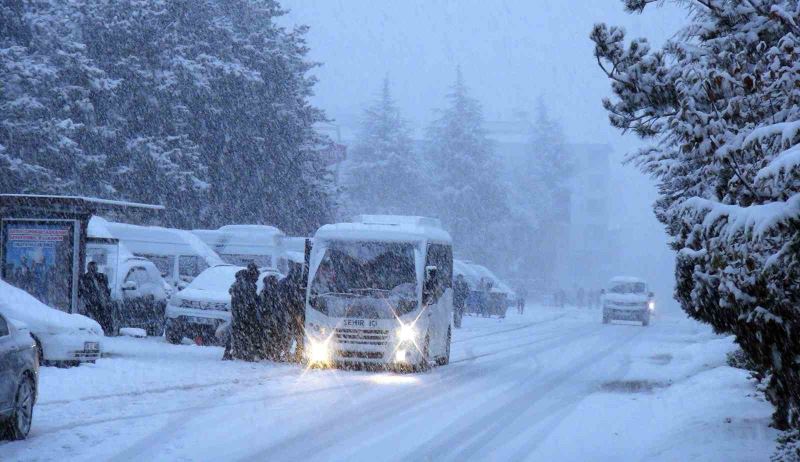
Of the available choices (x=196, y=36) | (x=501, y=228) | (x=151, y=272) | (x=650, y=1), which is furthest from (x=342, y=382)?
(x=501, y=228)

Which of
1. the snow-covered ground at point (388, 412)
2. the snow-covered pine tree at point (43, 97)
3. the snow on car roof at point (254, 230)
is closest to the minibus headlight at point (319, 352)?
the snow-covered ground at point (388, 412)

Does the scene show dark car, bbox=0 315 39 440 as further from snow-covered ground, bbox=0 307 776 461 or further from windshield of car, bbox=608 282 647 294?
windshield of car, bbox=608 282 647 294

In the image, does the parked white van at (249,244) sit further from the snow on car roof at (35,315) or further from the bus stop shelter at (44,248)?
the snow on car roof at (35,315)

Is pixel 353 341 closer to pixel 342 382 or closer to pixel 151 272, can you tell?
pixel 342 382

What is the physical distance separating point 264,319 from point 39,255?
4.17 m

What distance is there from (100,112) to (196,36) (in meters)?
6.23

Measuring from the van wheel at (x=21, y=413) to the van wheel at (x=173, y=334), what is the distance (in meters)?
13.8

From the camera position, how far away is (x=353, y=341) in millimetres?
19766

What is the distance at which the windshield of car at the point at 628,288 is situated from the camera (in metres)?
50.5

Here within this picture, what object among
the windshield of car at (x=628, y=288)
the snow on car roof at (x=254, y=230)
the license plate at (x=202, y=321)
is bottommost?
the license plate at (x=202, y=321)

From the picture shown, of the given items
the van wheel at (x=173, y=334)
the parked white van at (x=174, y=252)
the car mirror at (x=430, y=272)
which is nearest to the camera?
the car mirror at (x=430, y=272)

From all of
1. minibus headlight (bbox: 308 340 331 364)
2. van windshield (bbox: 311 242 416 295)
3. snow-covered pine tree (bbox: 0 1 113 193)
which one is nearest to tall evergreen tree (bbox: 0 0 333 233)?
snow-covered pine tree (bbox: 0 1 113 193)

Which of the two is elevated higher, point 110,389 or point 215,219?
point 215,219

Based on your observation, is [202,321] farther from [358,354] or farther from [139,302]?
[358,354]
